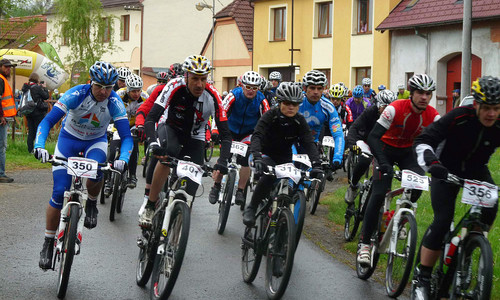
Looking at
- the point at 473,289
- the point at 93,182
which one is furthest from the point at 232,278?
the point at 473,289

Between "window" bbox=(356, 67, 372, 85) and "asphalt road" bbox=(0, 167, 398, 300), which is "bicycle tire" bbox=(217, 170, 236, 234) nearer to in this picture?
"asphalt road" bbox=(0, 167, 398, 300)

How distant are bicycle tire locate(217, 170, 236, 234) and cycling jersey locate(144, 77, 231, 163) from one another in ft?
7.32

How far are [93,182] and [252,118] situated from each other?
14.7ft

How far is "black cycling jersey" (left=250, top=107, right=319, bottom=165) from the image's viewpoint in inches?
318

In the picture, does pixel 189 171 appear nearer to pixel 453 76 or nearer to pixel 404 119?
pixel 404 119

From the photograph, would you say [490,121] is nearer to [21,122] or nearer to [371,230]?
[371,230]

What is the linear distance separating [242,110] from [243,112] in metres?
0.04

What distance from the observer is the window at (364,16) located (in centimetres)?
3688

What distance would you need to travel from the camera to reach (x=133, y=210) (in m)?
12.4

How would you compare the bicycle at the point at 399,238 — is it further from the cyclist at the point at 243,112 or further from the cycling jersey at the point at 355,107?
the cycling jersey at the point at 355,107

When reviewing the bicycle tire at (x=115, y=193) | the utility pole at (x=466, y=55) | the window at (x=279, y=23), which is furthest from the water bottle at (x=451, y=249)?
the window at (x=279, y=23)

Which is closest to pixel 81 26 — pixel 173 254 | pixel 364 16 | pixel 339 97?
pixel 364 16

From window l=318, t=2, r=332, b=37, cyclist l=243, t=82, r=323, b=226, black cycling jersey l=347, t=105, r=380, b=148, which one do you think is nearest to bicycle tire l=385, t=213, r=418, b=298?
cyclist l=243, t=82, r=323, b=226

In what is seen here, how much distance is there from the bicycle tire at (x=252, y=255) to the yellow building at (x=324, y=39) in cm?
2852
